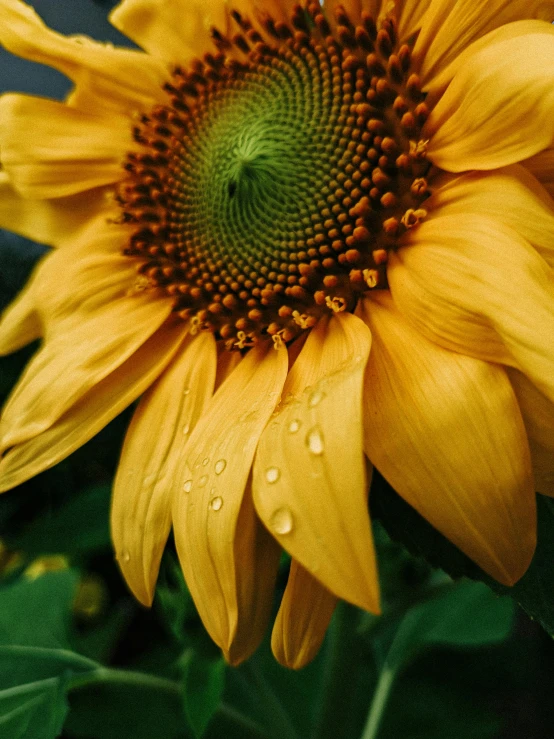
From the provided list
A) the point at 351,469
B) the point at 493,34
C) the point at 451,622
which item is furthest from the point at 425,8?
the point at 451,622

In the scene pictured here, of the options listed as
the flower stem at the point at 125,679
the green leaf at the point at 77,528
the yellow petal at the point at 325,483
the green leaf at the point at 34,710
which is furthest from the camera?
the green leaf at the point at 77,528

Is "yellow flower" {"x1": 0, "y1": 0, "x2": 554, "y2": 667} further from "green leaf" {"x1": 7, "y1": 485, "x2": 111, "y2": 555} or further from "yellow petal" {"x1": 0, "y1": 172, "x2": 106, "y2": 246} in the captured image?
"green leaf" {"x1": 7, "y1": 485, "x2": 111, "y2": 555}

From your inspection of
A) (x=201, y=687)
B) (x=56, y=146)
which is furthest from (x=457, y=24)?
(x=201, y=687)

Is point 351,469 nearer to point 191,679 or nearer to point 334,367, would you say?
point 334,367

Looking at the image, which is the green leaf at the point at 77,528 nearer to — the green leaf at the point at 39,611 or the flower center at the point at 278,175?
the green leaf at the point at 39,611

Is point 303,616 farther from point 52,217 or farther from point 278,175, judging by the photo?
point 52,217

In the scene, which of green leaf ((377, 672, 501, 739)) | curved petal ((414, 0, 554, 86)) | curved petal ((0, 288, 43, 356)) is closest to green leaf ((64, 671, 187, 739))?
green leaf ((377, 672, 501, 739))

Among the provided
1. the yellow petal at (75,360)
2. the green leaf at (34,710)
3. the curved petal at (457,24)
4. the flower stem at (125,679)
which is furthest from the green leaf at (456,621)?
the curved petal at (457,24)
